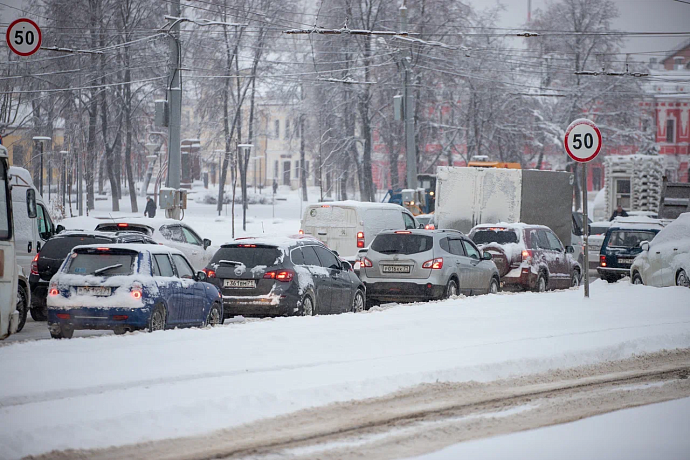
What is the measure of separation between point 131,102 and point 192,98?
27.4ft

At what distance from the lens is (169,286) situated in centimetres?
1429

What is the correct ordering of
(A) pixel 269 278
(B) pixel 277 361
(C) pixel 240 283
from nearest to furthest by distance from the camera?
1. (B) pixel 277 361
2. (A) pixel 269 278
3. (C) pixel 240 283

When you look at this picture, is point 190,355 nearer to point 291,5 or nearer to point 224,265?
point 224,265

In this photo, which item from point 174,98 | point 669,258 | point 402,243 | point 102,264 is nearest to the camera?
point 102,264

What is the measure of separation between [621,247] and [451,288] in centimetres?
998

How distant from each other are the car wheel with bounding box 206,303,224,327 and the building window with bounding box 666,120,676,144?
83181 millimetres

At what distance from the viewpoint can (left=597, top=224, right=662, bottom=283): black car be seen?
2777 centimetres

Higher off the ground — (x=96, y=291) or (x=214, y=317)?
(x=96, y=291)

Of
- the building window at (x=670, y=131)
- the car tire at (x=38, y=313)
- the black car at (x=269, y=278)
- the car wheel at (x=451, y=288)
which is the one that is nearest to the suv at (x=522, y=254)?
the car wheel at (x=451, y=288)

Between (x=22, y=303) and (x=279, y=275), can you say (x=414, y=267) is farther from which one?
(x=22, y=303)

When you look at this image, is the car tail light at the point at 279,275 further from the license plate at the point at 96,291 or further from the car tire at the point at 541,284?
the car tire at the point at 541,284

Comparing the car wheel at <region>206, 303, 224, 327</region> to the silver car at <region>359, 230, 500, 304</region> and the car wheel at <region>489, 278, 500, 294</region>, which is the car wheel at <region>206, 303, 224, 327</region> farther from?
the car wheel at <region>489, 278, 500, 294</region>

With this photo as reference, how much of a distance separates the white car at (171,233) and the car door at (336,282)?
4.82m

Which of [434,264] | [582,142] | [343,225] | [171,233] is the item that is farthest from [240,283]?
[343,225]
